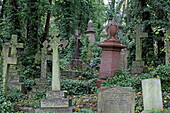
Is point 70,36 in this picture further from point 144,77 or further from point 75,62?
point 144,77

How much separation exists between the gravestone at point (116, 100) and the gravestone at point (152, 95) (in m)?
→ 0.37

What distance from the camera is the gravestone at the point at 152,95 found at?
5535 mm

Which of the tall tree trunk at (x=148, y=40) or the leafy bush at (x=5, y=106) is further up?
the tall tree trunk at (x=148, y=40)

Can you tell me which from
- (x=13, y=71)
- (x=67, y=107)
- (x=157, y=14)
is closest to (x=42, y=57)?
(x=13, y=71)

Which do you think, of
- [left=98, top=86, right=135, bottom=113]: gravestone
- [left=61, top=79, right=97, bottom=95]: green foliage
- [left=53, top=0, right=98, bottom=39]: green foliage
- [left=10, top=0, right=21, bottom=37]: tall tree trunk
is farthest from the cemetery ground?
[left=53, top=0, right=98, bottom=39]: green foliage

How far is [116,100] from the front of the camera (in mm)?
5930

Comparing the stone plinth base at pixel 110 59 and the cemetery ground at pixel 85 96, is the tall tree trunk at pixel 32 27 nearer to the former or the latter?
the cemetery ground at pixel 85 96

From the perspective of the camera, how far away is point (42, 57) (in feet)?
32.0

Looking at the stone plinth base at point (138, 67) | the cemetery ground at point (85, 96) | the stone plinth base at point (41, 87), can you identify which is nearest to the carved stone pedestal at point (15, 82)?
the stone plinth base at point (41, 87)

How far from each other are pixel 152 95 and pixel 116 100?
0.93 meters

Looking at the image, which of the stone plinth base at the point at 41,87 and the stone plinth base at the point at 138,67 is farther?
the stone plinth base at the point at 138,67

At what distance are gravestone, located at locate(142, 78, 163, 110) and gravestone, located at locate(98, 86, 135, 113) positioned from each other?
37 centimetres

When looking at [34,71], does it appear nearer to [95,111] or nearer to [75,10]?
[95,111]

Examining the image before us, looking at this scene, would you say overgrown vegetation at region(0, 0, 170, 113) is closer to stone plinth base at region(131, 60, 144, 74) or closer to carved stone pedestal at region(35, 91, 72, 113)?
stone plinth base at region(131, 60, 144, 74)
